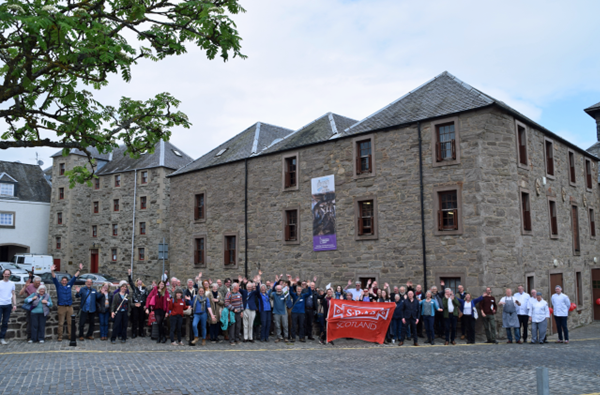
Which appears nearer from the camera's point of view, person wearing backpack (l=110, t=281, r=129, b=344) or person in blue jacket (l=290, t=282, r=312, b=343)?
person wearing backpack (l=110, t=281, r=129, b=344)

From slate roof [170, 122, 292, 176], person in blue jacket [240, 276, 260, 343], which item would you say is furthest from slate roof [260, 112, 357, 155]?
person in blue jacket [240, 276, 260, 343]

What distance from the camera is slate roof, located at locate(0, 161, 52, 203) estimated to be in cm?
4753

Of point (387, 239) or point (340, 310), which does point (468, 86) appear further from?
point (340, 310)

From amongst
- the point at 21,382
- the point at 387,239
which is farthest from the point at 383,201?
the point at 21,382

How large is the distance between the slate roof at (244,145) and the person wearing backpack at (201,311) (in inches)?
521

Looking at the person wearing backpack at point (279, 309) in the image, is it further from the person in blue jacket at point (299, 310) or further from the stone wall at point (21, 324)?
the stone wall at point (21, 324)

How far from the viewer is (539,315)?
16109 mm

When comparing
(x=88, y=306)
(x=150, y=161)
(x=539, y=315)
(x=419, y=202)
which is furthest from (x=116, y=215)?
(x=539, y=315)

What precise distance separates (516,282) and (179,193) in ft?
65.1

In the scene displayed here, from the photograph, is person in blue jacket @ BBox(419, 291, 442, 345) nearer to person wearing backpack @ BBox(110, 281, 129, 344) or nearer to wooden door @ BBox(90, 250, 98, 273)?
person wearing backpack @ BBox(110, 281, 129, 344)

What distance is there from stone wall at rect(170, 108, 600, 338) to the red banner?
436 centimetres

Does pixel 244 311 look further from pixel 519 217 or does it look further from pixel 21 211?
pixel 21 211

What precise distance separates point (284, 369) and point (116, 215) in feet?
122

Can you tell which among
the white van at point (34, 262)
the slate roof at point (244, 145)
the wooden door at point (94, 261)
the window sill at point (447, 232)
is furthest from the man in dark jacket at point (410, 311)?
the wooden door at point (94, 261)
